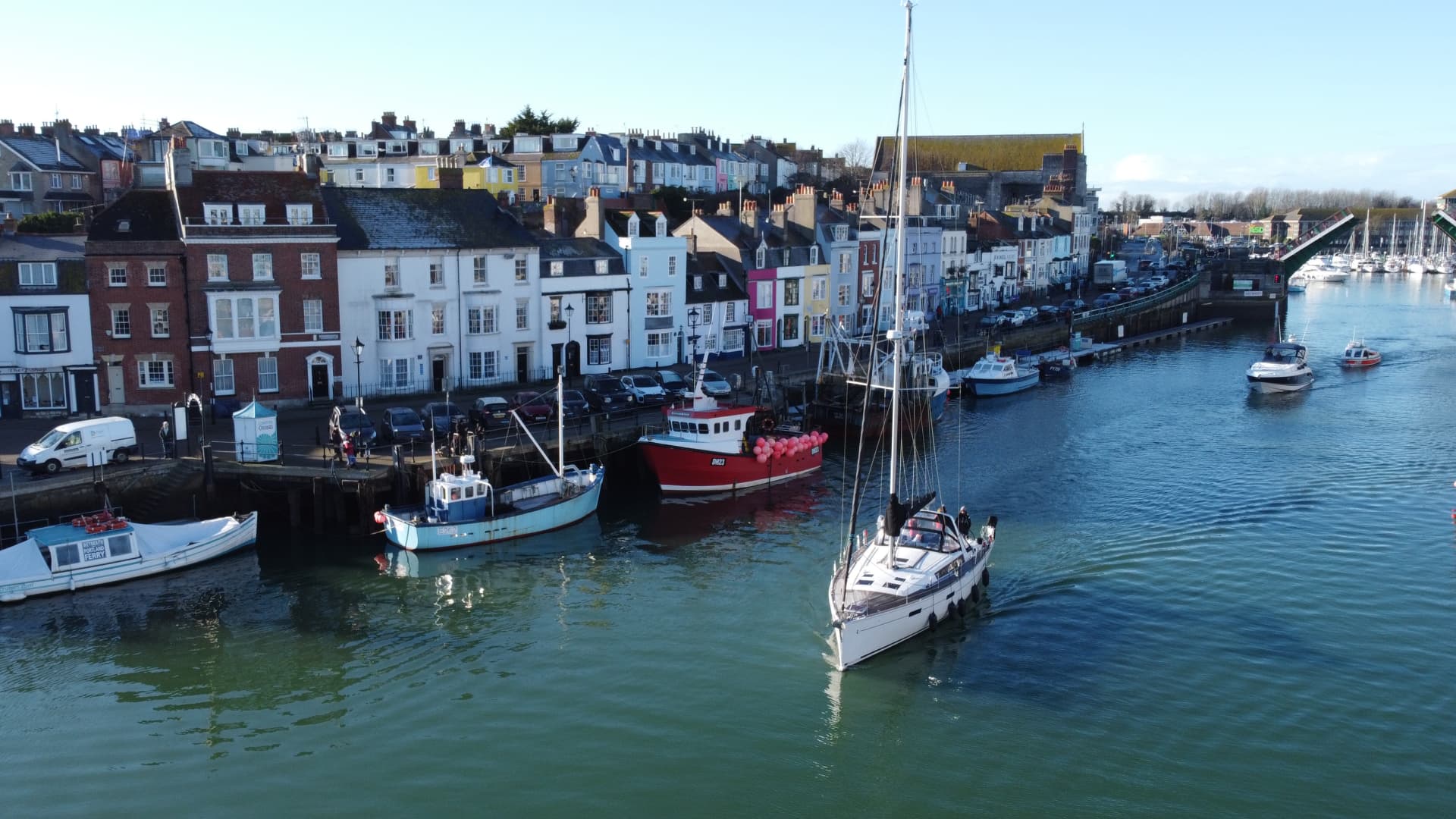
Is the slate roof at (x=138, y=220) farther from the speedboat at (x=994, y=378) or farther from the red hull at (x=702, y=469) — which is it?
the speedboat at (x=994, y=378)

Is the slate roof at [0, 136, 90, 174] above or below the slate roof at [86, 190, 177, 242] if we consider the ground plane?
above

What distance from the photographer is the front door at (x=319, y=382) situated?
1614 inches

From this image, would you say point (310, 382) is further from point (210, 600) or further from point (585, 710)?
point (585, 710)

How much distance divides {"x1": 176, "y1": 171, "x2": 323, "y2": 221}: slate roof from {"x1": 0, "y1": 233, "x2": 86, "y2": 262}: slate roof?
11.7ft

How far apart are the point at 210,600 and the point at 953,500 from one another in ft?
69.6

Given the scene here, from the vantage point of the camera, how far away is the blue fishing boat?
31.4m

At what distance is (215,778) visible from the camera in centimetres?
1994

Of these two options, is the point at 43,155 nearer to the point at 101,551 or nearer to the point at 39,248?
the point at 39,248

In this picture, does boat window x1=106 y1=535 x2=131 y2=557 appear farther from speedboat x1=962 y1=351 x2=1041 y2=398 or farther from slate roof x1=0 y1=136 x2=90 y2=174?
slate roof x1=0 y1=136 x2=90 y2=174

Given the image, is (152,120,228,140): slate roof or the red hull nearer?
the red hull

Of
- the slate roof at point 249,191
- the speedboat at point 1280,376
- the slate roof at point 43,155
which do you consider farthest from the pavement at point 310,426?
the slate roof at point 43,155

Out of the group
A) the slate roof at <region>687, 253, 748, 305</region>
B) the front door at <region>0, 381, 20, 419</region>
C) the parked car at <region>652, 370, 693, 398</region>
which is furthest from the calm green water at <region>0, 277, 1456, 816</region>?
the slate roof at <region>687, 253, 748, 305</region>

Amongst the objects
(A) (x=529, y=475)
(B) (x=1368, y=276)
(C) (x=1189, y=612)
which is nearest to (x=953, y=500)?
(C) (x=1189, y=612)

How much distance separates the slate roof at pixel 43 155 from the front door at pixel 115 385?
35089 millimetres
